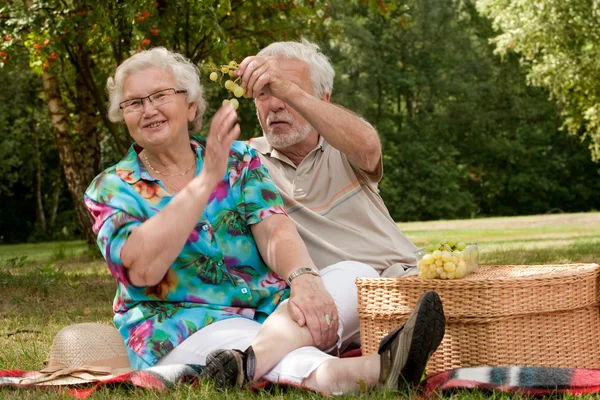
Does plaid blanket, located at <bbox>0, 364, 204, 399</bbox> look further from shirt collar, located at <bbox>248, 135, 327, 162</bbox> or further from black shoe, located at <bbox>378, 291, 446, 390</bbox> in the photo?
shirt collar, located at <bbox>248, 135, 327, 162</bbox>

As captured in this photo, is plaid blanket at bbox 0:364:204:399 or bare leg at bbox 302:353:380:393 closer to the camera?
bare leg at bbox 302:353:380:393

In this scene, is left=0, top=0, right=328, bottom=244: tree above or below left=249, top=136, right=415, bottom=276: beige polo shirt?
above

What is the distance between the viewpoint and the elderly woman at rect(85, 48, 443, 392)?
3.13 metres

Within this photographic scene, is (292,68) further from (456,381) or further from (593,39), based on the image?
(593,39)

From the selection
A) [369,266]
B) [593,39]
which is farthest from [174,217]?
[593,39]

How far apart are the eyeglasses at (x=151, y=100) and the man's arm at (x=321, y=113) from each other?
1.06 ft

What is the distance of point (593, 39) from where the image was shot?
2272cm

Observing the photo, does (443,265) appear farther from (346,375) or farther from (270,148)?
(270,148)

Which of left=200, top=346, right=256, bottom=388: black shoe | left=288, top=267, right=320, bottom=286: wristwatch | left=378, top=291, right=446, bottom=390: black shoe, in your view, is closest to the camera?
left=378, top=291, right=446, bottom=390: black shoe

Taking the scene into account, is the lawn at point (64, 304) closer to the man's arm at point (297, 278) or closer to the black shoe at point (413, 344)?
the black shoe at point (413, 344)

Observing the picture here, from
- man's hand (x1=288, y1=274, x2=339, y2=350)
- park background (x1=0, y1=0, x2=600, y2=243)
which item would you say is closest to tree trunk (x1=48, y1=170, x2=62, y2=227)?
park background (x1=0, y1=0, x2=600, y2=243)

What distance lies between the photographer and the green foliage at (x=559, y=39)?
73.7 feet

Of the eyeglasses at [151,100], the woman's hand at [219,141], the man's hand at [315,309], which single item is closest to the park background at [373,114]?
the man's hand at [315,309]

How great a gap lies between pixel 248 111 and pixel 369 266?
2946 centimetres
